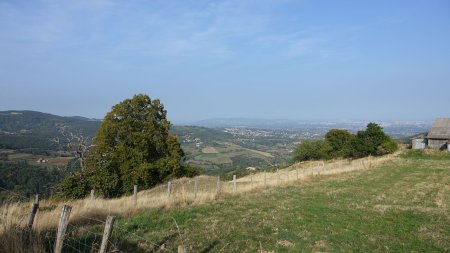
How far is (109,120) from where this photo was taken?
112ft

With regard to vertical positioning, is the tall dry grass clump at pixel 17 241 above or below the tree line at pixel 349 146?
above

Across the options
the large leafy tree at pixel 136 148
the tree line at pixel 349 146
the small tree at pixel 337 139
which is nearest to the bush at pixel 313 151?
the tree line at pixel 349 146

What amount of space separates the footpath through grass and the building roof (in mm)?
36097

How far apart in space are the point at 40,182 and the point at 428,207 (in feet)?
180

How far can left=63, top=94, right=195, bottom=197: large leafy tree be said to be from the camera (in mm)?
32188

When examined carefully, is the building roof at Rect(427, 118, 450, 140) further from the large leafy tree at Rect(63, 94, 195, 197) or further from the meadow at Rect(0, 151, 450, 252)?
the large leafy tree at Rect(63, 94, 195, 197)

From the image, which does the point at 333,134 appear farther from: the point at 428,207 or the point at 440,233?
the point at 440,233

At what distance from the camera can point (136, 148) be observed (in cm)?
3362

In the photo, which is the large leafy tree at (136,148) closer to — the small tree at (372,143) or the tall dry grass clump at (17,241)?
the tall dry grass clump at (17,241)

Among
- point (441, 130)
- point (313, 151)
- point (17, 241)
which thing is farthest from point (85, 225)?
point (441, 130)

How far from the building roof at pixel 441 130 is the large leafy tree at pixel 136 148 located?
37.4 m

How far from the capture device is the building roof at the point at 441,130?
52.2m

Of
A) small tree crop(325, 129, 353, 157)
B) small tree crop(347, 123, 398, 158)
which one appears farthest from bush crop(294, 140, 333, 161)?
small tree crop(347, 123, 398, 158)

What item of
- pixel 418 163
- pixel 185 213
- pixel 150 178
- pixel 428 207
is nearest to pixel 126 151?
pixel 150 178
